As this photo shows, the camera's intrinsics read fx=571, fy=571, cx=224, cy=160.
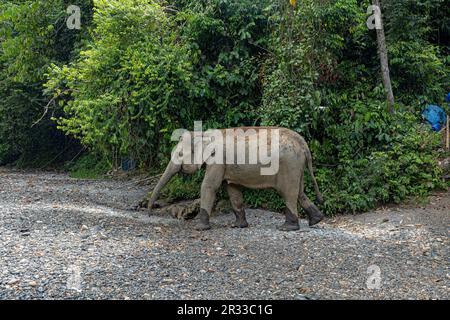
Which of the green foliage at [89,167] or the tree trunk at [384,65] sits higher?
the tree trunk at [384,65]

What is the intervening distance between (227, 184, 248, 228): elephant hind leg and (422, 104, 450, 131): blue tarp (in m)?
5.01

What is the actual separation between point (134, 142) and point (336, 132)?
4.00 metres

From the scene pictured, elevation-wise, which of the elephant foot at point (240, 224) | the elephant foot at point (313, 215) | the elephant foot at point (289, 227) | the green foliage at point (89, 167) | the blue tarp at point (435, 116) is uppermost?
the blue tarp at point (435, 116)

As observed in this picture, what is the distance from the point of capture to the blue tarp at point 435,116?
1204 centimetres

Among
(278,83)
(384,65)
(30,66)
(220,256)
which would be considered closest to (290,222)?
(220,256)

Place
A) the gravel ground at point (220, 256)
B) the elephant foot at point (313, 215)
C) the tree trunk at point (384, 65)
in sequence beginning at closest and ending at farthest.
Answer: the gravel ground at point (220, 256), the elephant foot at point (313, 215), the tree trunk at point (384, 65)

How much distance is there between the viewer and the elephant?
883 cm

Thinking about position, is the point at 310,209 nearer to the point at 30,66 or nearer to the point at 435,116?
the point at 435,116

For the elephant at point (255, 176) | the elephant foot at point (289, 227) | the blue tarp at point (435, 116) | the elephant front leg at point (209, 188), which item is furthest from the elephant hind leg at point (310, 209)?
the blue tarp at point (435, 116)

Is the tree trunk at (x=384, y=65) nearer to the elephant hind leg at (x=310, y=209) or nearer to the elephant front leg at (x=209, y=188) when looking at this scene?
the elephant hind leg at (x=310, y=209)

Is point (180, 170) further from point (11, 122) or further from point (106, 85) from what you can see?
point (11, 122)

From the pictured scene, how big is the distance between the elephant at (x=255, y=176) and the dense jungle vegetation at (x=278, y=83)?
1.47m

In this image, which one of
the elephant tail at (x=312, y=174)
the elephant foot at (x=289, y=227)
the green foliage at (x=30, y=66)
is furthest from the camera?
the green foliage at (x=30, y=66)

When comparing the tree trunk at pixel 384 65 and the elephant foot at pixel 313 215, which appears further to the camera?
the tree trunk at pixel 384 65
